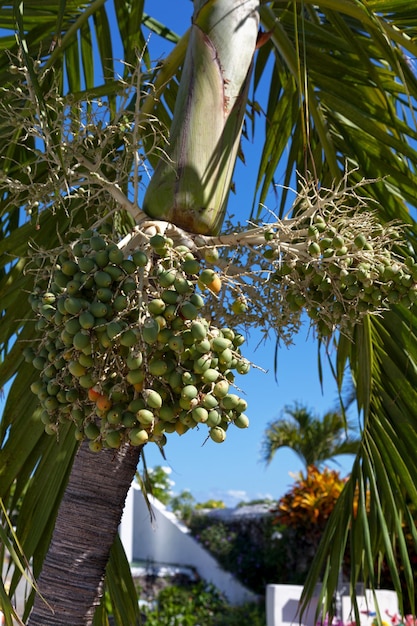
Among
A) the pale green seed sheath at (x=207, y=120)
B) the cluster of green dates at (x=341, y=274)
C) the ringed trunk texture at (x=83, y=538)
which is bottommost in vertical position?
the ringed trunk texture at (x=83, y=538)

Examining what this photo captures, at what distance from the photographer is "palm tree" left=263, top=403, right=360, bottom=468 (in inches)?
448

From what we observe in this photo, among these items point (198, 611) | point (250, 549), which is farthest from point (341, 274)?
point (250, 549)

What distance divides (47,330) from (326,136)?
1404mm

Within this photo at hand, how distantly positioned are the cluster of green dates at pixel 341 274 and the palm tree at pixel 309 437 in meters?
10.0

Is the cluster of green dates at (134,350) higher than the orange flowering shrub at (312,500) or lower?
lower

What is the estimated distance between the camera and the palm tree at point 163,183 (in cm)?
144

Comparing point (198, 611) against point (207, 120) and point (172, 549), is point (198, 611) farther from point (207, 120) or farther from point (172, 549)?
point (207, 120)

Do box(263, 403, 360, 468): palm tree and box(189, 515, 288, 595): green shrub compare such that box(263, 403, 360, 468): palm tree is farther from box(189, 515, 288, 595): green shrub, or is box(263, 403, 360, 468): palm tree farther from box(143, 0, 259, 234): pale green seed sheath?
box(143, 0, 259, 234): pale green seed sheath

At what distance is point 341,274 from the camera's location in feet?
4.41

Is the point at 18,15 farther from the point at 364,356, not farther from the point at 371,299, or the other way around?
the point at 364,356

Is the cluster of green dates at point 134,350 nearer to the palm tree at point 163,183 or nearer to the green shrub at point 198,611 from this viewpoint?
the palm tree at point 163,183

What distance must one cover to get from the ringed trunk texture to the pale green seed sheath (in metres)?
0.51

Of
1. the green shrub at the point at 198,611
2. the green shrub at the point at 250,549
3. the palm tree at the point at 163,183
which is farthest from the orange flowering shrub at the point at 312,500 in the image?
the palm tree at the point at 163,183

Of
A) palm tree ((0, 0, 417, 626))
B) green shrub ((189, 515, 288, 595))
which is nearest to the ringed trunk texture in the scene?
palm tree ((0, 0, 417, 626))
